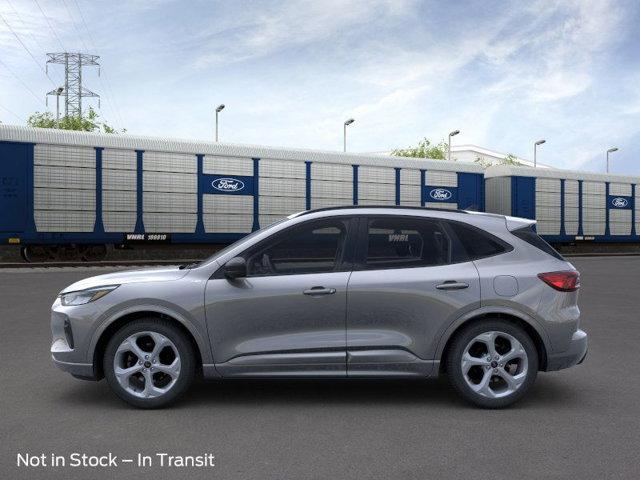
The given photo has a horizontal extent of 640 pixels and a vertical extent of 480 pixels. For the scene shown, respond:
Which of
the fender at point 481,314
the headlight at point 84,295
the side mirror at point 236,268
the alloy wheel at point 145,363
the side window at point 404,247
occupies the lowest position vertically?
the alloy wheel at point 145,363

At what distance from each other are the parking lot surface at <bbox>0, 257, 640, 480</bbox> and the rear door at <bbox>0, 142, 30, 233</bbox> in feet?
46.6

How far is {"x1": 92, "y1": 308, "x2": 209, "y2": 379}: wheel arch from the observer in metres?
4.86

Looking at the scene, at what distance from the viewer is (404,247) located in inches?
200

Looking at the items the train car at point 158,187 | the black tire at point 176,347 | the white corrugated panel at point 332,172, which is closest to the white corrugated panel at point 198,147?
the train car at point 158,187

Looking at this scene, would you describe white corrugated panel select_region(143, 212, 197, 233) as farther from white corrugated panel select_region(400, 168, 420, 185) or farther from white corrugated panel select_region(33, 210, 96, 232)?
white corrugated panel select_region(400, 168, 420, 185)

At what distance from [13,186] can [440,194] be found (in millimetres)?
15387

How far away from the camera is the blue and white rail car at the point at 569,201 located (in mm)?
28141

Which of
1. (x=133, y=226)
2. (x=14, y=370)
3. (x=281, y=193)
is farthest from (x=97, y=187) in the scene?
(x=14, y=370)

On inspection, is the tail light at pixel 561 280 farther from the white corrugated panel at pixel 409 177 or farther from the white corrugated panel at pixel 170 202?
the white corrugated panel at pixel 409 177

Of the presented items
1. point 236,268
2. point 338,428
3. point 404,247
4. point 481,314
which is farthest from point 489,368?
point 236,268

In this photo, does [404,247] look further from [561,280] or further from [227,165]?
[227,165]

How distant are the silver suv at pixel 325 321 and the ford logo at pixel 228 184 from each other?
17364 millimetres

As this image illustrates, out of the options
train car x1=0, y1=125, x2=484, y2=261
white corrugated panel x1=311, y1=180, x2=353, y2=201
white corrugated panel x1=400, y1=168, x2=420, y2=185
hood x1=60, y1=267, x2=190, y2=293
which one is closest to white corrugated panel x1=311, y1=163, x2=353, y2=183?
train car x1=0, y1=125, x2=484, y2=261

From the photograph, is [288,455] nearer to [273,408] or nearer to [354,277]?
[273,408]
